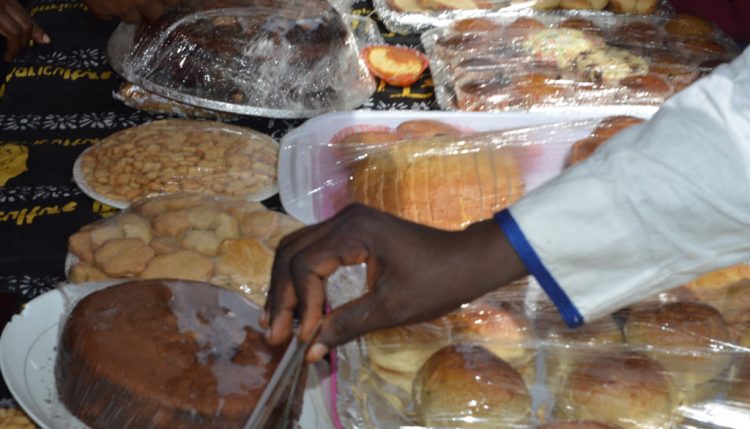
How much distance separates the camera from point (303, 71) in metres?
1.74

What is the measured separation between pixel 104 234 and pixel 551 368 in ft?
2.31

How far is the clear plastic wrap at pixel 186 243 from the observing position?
4.09 ft

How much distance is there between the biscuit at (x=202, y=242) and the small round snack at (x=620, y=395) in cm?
58

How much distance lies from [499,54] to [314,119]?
1.78ft

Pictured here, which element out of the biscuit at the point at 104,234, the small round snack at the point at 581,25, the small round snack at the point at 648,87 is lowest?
the small round snack at the point at 648,87

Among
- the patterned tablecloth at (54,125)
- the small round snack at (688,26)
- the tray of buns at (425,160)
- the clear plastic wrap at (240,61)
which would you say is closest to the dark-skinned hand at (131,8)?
the clear plastic wrap at (240,61)

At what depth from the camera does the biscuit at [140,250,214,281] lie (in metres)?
1.23

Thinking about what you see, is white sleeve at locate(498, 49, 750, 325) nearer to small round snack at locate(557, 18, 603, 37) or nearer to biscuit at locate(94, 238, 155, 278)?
biscuit at locate(94, 238, 155, 278)

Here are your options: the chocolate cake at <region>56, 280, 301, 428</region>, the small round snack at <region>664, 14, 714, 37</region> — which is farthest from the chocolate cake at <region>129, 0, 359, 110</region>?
the small round snack at <region>664, 14, 714, 37</region>

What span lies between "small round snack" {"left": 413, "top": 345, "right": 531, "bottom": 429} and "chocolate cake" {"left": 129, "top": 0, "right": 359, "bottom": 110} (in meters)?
0.85

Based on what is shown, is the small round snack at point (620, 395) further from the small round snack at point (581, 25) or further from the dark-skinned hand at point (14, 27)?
the dark-skinned hand at point (14, 27)

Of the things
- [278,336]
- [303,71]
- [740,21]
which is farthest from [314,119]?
[740,21]

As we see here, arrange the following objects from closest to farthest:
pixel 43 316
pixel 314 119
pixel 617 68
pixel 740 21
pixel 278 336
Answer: pixel 278 336 < pixel 43 316 < pixel 314 119 < pixel 617 68 < pixel 740 21

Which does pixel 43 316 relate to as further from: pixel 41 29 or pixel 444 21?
pixel 444 21
